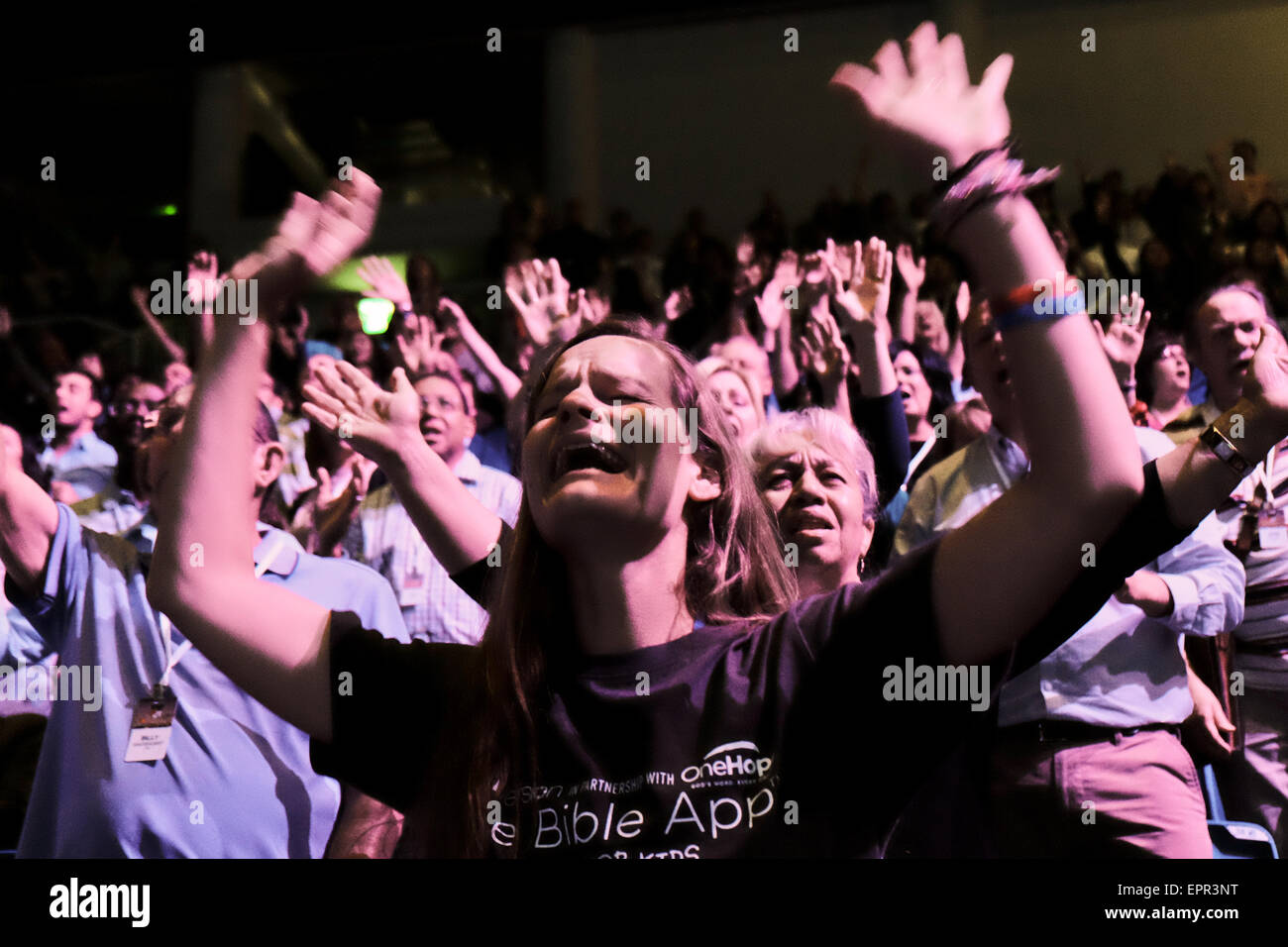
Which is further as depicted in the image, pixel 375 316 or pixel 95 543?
pixel 375 316

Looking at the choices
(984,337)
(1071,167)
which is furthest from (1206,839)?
(1071,167)

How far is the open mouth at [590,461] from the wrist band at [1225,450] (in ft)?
2.05

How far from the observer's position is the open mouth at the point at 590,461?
4.28 feet

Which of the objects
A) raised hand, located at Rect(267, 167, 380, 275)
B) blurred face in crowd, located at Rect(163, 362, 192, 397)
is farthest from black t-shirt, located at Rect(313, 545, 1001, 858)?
blurred face in crowd, located at Rect(163, 362, 192, 397)

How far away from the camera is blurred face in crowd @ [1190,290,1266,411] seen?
8.34ft

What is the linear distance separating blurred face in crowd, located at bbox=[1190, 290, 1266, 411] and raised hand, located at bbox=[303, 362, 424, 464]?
1824 millimetres

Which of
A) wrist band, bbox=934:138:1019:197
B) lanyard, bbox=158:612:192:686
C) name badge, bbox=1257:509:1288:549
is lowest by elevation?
lanyard, bbox=158:612:192:686

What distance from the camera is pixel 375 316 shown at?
5.37 meters

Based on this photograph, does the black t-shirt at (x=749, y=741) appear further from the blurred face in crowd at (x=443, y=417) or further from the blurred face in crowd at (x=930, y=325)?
the blurred face in crowd at (x=930, y=325)

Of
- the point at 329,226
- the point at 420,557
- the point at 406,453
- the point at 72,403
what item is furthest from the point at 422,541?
the point at 72,403

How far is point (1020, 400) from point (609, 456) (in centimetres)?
50
